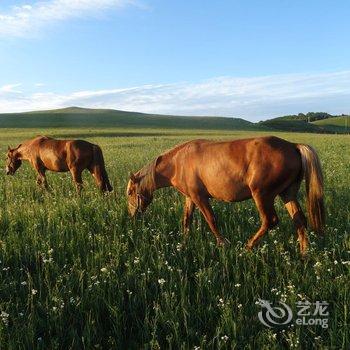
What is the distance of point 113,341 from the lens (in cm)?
427

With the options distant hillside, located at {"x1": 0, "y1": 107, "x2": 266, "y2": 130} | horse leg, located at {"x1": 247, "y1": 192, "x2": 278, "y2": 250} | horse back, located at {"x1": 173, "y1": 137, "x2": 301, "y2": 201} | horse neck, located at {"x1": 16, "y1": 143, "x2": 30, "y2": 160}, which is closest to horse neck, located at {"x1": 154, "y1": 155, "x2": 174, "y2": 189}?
horse back, located at {"x1": 173, "y1": 137, "x2": 301, "y2": 201}

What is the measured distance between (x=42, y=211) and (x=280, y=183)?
16.5ft

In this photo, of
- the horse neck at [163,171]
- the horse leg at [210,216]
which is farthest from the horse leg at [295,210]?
the horse neck at [163,171]

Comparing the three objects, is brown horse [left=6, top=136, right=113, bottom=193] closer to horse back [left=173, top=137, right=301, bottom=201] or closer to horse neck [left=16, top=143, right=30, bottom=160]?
horse neck [left=16, top=143, right=30, bottom=160]

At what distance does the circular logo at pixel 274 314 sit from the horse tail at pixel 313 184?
2901 millimetres

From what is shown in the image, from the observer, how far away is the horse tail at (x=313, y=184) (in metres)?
7.08

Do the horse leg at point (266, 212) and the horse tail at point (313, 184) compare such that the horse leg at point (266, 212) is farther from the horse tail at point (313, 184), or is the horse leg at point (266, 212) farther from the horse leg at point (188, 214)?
the horse leg at point (188, 214)

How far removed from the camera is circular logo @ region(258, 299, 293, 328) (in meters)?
4.50

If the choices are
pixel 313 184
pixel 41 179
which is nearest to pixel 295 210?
pixel 313 184

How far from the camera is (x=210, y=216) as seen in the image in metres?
7.79

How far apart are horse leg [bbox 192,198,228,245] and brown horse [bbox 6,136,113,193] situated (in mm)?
5597

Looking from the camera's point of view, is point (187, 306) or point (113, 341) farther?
point (187, 306)

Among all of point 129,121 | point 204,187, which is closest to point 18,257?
point 204,187

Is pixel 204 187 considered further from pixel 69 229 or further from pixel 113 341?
pixel 113 341
